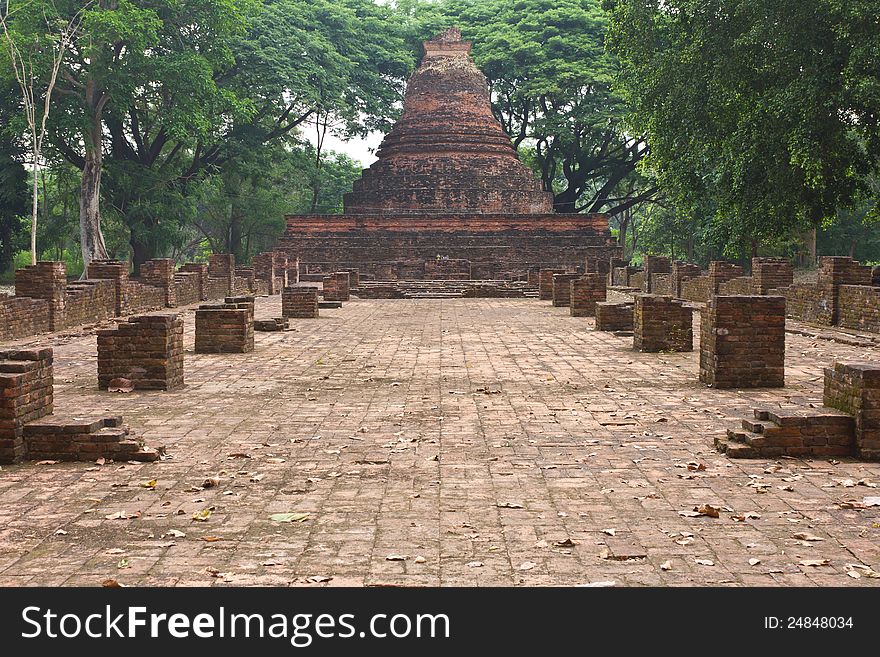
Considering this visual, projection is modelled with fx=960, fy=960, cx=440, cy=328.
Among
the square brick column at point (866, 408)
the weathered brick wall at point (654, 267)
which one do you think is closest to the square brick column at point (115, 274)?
the weathered brick wall at point (654, 267)

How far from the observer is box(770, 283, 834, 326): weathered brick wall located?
17234 millimetres

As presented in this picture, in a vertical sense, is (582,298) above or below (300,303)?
above

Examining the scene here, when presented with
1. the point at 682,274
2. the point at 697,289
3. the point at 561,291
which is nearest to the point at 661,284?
the point at 682,274

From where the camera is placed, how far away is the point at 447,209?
4266 cm

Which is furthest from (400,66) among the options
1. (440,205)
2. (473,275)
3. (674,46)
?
(674,46)

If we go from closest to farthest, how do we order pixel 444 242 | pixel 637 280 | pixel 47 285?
pixel 47 285 < pixel 637 280 < pixel 444 242

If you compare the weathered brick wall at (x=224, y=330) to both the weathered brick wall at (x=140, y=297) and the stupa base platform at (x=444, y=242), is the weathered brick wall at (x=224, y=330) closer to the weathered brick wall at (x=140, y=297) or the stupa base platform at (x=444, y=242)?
the weathered brick wall at (x=140, y=297)

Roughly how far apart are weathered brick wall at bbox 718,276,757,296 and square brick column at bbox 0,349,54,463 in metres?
17.5

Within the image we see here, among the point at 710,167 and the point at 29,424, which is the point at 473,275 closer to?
the point at 710,167

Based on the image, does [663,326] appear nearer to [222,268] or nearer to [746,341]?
[746,341]

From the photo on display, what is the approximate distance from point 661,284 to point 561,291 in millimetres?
5182

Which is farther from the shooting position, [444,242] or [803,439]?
[444,242]

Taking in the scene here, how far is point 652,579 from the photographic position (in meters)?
3.87

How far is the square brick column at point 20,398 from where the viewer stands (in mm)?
6004
